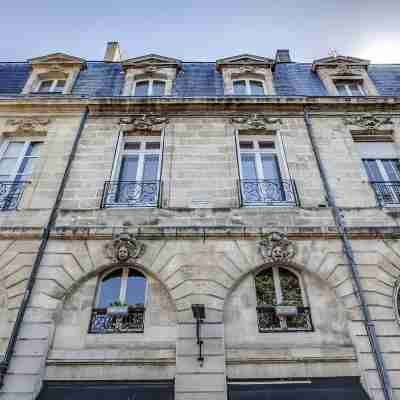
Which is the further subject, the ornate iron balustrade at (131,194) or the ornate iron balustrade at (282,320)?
the ornate iron balustrade at (131,194)

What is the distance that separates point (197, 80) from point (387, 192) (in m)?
6.01

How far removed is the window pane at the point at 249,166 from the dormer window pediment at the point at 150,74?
3.21m

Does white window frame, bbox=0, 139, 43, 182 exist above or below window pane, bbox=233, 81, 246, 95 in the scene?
below

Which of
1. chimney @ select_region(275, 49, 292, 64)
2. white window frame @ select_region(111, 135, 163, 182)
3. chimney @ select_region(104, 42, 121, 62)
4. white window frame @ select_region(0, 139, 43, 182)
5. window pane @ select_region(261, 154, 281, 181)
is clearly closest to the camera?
white window frame @ select_region(0, 139, 43, 182)

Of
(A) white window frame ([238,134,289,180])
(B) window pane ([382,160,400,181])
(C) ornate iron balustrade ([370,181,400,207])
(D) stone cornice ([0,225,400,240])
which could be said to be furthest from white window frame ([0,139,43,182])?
(B) window pane ([382,160,400,181])

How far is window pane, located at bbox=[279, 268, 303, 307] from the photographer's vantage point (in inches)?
214

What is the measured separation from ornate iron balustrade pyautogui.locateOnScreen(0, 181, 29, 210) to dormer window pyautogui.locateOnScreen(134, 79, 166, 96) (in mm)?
4212

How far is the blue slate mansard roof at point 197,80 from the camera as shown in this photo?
906cm

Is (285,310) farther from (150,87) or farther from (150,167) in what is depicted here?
(150,87)

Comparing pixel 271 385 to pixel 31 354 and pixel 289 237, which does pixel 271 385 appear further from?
pixel 31 354

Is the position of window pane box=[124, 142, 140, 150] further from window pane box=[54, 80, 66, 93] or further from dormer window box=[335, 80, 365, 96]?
dormer window box=[335, 80, 365, 96]

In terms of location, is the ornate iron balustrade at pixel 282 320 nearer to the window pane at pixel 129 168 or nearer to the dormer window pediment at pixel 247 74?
the window pane at pixel 129 168

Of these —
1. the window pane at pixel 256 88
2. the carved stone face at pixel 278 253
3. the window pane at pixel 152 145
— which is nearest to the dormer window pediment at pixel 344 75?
the window pane at pixel 256 88

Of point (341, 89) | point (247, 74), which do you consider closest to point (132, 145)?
point (247, 74)
